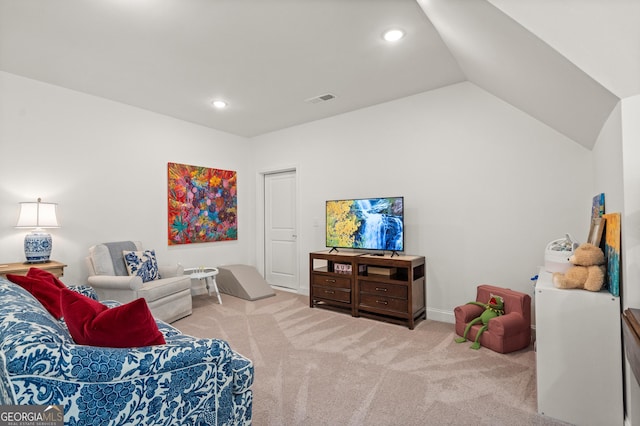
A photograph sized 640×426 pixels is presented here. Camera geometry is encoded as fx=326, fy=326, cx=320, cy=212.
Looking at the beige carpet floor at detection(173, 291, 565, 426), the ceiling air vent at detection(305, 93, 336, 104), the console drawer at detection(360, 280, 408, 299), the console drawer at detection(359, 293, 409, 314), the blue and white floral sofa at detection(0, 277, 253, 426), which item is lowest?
the beige carpet floor at detection(173, 291, 565, 426)

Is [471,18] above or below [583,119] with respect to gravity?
above

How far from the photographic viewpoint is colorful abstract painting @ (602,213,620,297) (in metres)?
1.66

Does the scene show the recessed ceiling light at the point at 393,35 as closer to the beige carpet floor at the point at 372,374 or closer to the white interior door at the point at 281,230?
the beige carpet floor at the point at 372,374

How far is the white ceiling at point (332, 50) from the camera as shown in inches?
59.7

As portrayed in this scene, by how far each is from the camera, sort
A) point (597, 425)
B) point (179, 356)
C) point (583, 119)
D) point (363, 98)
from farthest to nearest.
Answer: point (363, 98) < point (583, 119) < point (597, 425) < point (179, 356)

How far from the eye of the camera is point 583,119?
2.17 m

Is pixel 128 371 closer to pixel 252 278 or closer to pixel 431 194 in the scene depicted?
pixel 431 194

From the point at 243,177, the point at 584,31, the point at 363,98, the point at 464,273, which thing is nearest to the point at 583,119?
the point at 584,31

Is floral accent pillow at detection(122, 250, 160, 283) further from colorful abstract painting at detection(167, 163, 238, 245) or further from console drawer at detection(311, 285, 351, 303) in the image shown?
console drawer at detection(311, 285, 351, 303)

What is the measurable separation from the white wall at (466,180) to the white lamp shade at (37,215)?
3.14m

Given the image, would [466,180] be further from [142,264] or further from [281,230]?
[142,264]

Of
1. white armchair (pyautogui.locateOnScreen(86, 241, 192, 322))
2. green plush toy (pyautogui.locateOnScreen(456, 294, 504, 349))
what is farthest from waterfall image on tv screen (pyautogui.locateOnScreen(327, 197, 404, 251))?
white armchair (pyautogui.locateOnScreen(86, 241, 192, 322))

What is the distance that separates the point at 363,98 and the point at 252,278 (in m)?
→ 2.96

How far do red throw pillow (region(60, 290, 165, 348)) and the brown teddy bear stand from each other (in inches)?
83.9
